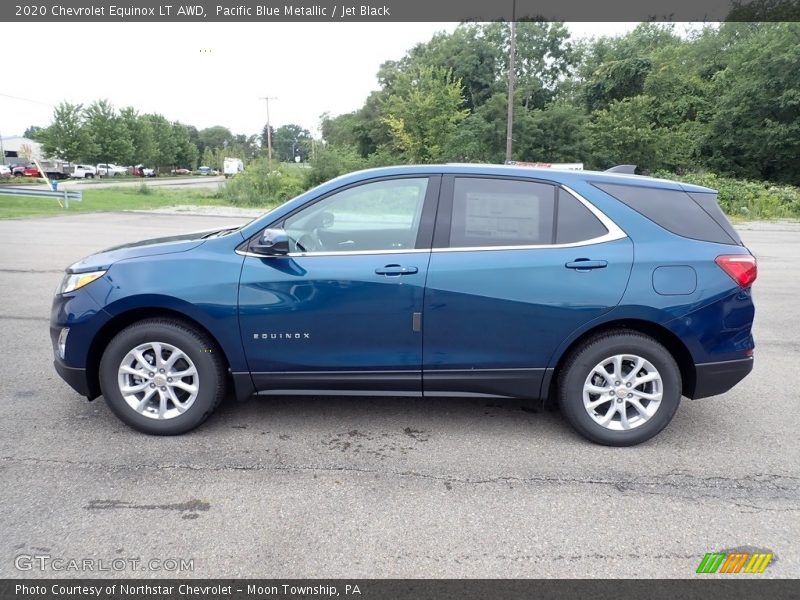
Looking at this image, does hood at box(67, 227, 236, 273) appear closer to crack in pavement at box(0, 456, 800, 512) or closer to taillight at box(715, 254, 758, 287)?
crack in pavement at box(0, 456, 800, 512)

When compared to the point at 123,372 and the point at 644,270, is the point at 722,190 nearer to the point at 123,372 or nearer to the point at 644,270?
the point at 644,270

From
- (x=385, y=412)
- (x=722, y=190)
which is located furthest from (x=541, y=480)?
(x=722, y=190)

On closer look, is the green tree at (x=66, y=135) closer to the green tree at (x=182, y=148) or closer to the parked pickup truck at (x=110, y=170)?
the parked pickup truck at (x=110, y=170)

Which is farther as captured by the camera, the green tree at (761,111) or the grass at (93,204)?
the green tree at (761,111)

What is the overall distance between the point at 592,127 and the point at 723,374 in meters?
33.2

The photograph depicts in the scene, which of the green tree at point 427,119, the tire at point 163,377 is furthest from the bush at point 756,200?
the tire at point 163,377

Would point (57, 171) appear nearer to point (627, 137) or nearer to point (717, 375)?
point (627, 137)

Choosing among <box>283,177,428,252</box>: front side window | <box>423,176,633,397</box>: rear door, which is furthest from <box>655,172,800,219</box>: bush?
<box>283,177,428,252</box>: front side window

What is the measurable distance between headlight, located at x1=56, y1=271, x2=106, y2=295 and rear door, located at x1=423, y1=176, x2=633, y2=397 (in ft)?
6.94

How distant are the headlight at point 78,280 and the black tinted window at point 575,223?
2.92 m

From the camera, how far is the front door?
3596 mm

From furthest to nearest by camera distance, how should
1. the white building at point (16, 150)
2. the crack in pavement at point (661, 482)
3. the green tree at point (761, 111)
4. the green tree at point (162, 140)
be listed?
the green tree at point (162, 140), the white building at point (16, 150), the green tree at point (761, 111), the crack in pavement at point (661, 482)

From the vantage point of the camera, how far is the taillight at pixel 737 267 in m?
3.62

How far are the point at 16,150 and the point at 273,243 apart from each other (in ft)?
316
